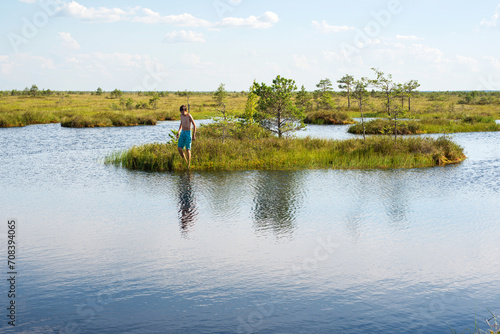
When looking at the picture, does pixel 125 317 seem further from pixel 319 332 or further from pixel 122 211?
pixel 122 211

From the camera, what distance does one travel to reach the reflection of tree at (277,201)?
1054 cm

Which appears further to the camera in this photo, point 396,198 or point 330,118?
point 330,118

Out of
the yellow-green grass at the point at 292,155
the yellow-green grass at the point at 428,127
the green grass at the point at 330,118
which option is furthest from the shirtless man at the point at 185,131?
the green grass at the point at 330,118

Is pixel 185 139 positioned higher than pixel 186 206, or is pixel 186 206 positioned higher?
pixel 185 139

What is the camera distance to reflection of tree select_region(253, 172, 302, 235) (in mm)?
10539

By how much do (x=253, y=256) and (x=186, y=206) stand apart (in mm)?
4685

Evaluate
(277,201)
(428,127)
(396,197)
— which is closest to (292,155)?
(396,197)

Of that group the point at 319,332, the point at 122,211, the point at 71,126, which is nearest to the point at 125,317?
the point at 319,332

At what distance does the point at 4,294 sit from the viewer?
6.59m

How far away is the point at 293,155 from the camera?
69.1 ft

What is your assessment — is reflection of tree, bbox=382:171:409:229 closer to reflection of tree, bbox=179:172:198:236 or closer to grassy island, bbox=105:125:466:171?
grassy island, bbox=105:125:466:171

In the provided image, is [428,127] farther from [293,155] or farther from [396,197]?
[396,197]

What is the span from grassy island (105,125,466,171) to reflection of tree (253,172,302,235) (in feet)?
7.21

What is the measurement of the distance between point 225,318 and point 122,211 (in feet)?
22.4
